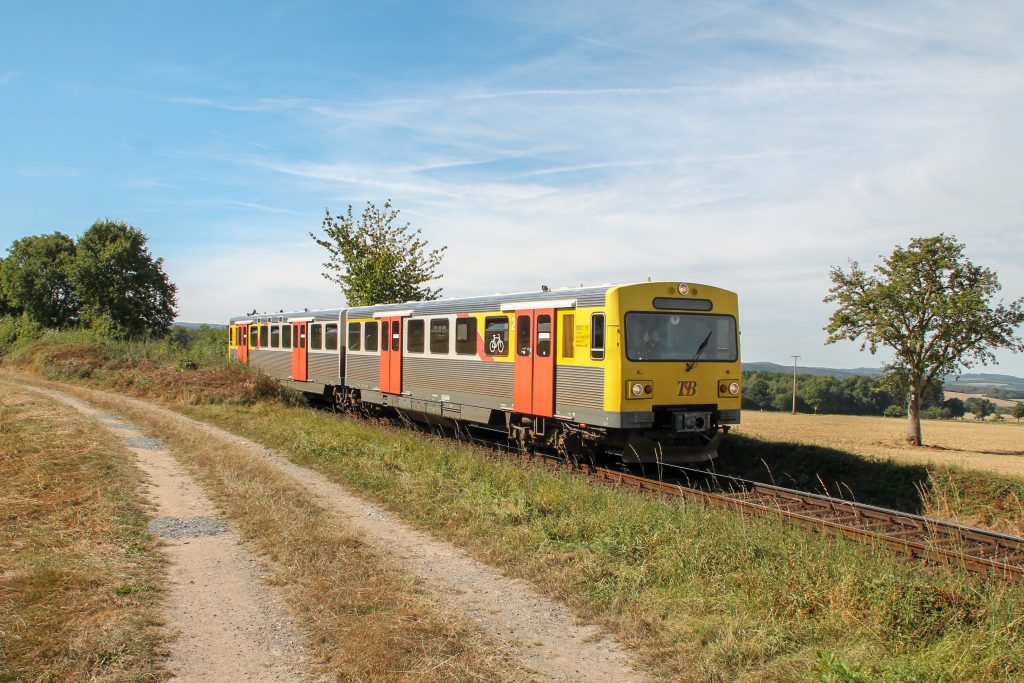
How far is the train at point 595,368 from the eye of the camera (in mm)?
11711

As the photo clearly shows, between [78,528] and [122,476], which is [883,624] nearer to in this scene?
[78,528]

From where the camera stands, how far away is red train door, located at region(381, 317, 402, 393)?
1831 centimetres

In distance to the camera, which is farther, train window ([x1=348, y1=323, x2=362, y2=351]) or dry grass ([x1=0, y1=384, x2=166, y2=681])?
train window ([x1=348, y1=323, x2=362, y2=351])

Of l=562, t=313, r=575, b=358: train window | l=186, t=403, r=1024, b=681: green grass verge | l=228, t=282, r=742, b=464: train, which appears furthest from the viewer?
l=562, t=313, r=575, b=358: train window

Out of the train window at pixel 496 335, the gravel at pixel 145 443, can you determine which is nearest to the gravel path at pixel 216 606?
the gravel at pixel 145 443

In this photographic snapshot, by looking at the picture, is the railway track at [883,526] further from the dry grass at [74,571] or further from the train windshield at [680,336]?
the dry grass at [74,571]

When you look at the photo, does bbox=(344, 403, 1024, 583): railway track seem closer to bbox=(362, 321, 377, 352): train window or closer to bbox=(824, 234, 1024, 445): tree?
bbox=(362, 321, 377, 352): train window

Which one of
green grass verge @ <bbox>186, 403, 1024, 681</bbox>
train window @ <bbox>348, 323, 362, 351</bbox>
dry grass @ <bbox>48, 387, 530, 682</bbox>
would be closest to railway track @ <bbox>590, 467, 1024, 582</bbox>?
green grass verge @ <bbox>186, 403, 1024, 681</bbox>

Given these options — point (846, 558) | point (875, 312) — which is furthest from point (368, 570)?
point (875, 312)

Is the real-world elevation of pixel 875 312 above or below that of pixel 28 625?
above

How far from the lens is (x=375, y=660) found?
188 inches

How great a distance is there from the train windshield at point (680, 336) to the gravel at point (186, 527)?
20.4 ft

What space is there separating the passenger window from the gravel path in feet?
19.4

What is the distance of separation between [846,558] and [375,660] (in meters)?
3.92
